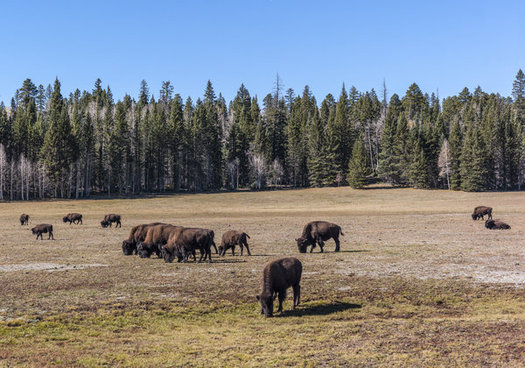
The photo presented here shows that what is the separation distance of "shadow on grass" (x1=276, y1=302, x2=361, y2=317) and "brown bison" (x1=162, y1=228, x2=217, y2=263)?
371 inches

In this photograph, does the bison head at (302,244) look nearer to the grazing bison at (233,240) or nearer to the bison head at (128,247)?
the grazing bison at (233,240)

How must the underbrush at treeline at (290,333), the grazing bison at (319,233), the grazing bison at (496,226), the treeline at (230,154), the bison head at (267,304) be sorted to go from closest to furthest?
the underbrush at treeline at (290,333) < the bison head at (267,304) < the grazing bison at (319,233) < the grazing bison at (496,226) < the treeline at (230,154)

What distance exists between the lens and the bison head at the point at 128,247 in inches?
1007

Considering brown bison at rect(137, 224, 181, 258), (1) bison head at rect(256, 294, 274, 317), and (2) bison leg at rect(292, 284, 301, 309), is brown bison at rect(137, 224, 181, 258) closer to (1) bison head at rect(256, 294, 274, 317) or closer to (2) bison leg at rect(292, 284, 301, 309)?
(2) bison leg at rect(292, 284, 301, 309)

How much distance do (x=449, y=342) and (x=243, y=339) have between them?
474cm

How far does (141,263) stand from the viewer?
882 inches

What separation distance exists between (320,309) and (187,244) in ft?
35.3

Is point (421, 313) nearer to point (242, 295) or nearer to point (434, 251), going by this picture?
point (242, 295)

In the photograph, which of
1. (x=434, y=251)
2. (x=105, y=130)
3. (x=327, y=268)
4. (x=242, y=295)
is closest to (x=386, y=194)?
(x=105, y=130)

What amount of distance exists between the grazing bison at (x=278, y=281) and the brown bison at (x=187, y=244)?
9.02m

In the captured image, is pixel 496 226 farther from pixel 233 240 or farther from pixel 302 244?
pixel 233 240

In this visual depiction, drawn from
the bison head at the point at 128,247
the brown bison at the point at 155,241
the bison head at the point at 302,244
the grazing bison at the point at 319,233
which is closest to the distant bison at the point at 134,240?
the bison head at the point at 128,247

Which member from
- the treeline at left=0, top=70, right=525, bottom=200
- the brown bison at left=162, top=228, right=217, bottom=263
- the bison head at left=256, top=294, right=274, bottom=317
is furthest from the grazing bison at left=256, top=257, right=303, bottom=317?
the treeline at left=0, top=70, right=525, bottom=200

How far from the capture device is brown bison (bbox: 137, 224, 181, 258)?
2468cm
